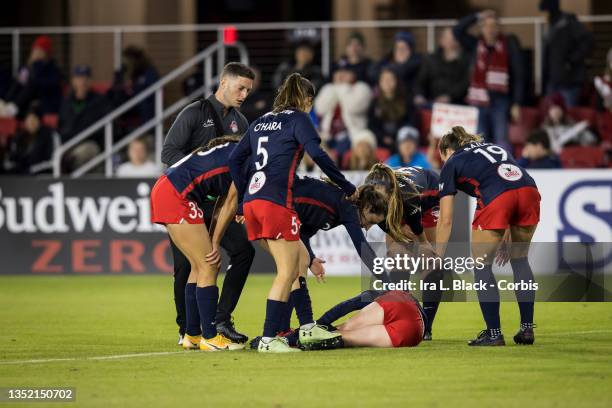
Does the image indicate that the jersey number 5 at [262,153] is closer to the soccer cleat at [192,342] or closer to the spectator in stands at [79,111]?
the soccer cleat at [192,342]

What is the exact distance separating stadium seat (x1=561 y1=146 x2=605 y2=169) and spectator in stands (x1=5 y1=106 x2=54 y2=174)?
8375 millimetres

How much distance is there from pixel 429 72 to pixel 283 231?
10888 millimetres

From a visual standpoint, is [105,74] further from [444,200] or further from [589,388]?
[589,388]

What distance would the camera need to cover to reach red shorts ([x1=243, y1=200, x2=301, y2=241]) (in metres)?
10.1

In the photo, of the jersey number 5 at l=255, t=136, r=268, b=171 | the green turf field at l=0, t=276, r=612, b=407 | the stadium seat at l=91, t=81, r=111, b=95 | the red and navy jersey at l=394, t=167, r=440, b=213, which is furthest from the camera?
the stadium seat at l=91, t=81, r=111, b=95

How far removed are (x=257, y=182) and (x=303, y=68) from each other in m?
10.9

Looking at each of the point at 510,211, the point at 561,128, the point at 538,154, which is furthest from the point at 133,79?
the point at 510,211

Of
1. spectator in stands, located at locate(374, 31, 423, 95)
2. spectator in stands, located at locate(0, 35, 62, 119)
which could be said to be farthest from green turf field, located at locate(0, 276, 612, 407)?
spectator in stands, located at locate(0, 35, 62, 119)

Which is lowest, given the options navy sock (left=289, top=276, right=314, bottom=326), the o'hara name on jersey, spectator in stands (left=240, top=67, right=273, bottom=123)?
navy sock (left=289, top=276, right=314, bottom=326)

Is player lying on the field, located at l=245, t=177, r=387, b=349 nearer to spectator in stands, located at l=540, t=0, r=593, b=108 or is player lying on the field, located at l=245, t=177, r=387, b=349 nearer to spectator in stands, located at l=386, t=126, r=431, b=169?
spectator in stands, located at l=386, t=126, r=431, b=169

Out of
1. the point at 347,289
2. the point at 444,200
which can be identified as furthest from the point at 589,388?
the point at 347,289

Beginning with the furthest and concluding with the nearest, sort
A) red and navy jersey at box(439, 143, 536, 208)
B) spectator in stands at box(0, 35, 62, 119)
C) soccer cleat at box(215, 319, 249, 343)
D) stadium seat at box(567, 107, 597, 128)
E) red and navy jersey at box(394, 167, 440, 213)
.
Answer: spectator in stands at box(0, 35, 62, 119) < stadium seat at box(567, 107, 597, 128) < red and navy jersey at box(394, 167, 440, 213) < soccer cleat at box(215, 319, 249, 343) < red and navy jersey at box(439, 143, 536, 208)

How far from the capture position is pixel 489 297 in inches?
415

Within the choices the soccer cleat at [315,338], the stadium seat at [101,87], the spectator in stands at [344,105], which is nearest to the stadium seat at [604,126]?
the spectator in stands at [344,105]
